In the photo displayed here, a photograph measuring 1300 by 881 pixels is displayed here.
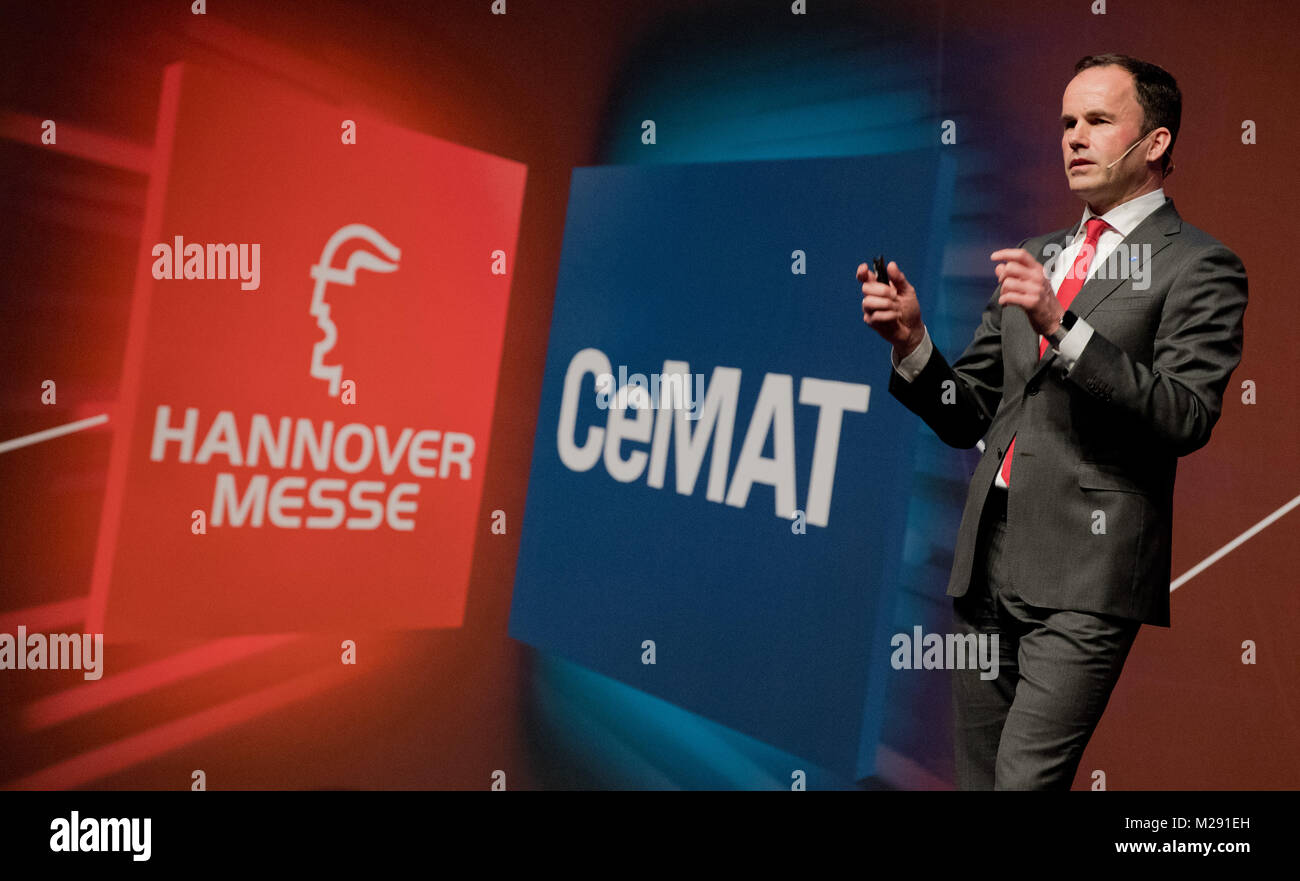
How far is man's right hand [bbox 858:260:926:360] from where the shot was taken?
190cm

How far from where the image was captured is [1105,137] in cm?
189

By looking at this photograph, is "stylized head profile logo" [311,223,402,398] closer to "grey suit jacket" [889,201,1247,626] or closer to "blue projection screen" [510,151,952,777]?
"blue projection screen" [510,151,952,777]

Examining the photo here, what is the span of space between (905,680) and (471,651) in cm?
121

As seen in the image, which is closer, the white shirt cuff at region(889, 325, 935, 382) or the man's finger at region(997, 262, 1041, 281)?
the man's finger at region(997, 262, 1041, 281)

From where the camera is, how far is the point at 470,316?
10.4ft

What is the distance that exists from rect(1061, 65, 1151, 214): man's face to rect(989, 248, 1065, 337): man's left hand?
1.00 feet

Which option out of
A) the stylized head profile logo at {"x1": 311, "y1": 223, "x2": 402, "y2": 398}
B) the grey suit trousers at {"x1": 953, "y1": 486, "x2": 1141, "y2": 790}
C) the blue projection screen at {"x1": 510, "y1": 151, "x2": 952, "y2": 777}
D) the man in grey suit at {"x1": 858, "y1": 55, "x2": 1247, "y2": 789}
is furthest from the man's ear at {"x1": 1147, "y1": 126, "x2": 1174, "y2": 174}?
the stylized head profile logo at {"x1": 311, "y1": 223, "x2": 402, "y2": 398}

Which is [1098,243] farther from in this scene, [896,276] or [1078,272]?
[896,276]

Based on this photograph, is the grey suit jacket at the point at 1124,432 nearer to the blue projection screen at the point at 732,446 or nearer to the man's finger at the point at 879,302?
the man's finger at the point at 879,302

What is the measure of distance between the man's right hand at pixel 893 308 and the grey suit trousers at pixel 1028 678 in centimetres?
31

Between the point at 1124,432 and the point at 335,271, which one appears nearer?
the point at 1124,432

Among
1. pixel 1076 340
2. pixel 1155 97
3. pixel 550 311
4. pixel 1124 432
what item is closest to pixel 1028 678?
pixel 1124 432

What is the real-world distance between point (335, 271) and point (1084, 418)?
2.07m
